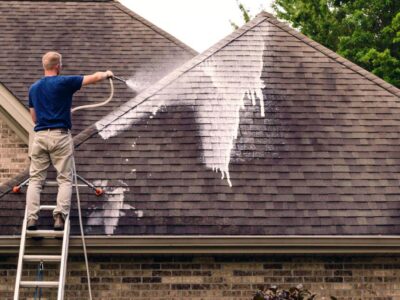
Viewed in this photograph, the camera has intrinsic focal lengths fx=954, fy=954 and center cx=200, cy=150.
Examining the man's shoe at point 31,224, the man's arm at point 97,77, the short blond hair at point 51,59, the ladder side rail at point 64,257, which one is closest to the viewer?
the ladder side rail at point 64,257

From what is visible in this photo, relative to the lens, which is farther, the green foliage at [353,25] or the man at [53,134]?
the green foliage at [353,25]

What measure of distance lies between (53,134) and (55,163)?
338 mm

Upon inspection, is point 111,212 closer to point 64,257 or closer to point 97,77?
point 64,257

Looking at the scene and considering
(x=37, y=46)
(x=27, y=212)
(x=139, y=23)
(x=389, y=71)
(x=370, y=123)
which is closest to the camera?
(x=27, y=212)

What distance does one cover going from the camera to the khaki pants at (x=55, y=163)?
10.4m

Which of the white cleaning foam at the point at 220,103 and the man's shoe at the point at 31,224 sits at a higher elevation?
the white cleaning foam at the point at 220,103

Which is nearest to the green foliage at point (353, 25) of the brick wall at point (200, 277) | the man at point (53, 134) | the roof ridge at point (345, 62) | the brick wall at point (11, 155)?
the roof ridge at point (345, 62)

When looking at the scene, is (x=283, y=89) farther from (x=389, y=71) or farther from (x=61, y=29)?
(x=389, y=71)

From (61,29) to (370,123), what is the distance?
6848 mm

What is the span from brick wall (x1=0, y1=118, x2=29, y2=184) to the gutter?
310cm

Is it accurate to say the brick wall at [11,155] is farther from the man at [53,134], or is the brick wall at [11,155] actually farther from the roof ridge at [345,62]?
the roof ridge at [345,62]

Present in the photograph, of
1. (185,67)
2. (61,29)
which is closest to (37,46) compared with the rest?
(61,29)

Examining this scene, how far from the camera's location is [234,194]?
1202 cm

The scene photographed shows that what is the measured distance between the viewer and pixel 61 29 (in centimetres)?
1773
